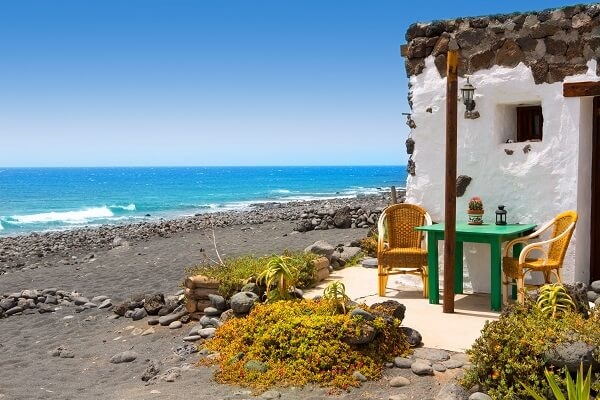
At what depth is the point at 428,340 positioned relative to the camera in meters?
6.02

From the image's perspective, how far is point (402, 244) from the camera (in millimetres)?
8398

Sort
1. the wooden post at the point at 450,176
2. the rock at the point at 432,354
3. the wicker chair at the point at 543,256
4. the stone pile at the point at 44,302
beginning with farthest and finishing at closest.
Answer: the stone pile at the point at 44,302 → the wooden post at the point at 450,176 → the wicker chair at the point at 543,256 → the rock at the point at 432,354

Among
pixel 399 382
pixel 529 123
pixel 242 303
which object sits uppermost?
pixel 529 123

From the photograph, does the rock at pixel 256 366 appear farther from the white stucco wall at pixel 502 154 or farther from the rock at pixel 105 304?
the rock at pixel 105 304

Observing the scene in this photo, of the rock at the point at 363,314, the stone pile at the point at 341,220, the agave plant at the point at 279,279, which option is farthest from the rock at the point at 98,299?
the stone pile at the point at 341,220

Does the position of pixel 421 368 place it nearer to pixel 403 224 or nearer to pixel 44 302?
pixel 403 224

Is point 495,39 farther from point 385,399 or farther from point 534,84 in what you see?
point 385,399

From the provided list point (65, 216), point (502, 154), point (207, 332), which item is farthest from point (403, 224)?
point (65, 216)

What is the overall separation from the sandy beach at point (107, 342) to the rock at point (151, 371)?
0.07 meters

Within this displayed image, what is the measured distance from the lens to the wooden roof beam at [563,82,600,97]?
22.6 feet

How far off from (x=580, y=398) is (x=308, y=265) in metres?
5.01

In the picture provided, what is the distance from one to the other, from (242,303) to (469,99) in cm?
377

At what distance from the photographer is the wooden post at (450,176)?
6.86 meters

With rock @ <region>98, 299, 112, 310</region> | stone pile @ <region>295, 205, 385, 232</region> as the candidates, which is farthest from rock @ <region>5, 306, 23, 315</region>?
stone pile @ <region>295, 205, 385, 232</region>
